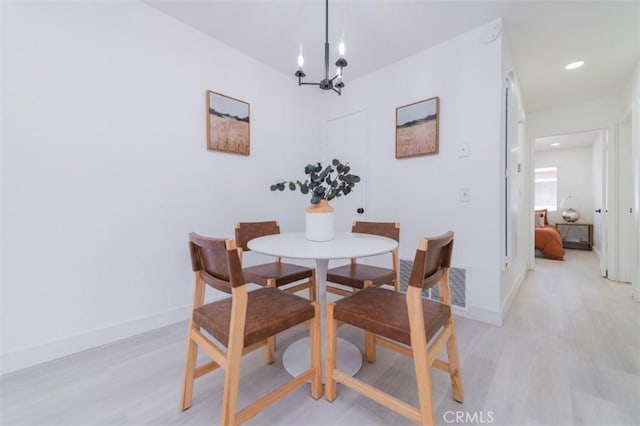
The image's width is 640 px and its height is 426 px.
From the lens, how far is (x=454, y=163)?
2.29 meters

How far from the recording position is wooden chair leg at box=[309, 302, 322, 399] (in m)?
1.23

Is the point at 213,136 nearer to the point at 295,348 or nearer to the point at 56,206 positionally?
the point at 56,206

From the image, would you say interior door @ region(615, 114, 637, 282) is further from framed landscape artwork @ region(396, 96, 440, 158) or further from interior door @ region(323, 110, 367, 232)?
interior door @ region(323, 110, 367, 232)

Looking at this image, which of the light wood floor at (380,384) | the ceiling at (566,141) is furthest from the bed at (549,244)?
the light wood floor at (380,384)

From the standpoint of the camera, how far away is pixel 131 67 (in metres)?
1.87

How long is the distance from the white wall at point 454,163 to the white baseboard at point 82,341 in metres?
2.18

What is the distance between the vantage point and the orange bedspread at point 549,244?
14.9ft

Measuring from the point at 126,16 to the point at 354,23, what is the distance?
5.59ft

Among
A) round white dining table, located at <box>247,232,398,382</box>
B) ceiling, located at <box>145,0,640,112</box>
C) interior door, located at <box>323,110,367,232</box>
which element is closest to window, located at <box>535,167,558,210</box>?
ceiling, located at <box>145,0,640,112</box>

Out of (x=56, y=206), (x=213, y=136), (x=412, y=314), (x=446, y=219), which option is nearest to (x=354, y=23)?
(x=213, y=136)

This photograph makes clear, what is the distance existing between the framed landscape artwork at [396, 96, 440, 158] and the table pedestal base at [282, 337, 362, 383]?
1832 millimetres

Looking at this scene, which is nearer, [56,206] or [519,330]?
[56,206]

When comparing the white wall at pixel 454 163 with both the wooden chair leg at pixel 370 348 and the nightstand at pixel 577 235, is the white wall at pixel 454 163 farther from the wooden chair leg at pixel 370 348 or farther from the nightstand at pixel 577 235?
the nightstand at pixel 577 235

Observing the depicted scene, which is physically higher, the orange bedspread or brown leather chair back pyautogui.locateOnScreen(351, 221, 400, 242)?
brown leather chair back pyautogui.locateOnScreen(351, 221, 400, 242)
